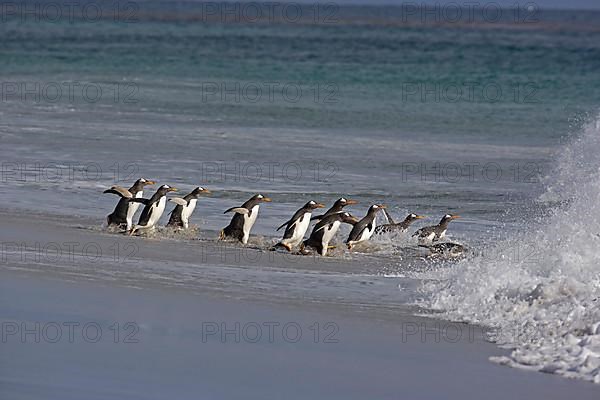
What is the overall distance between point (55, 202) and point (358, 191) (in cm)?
392

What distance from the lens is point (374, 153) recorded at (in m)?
20.7

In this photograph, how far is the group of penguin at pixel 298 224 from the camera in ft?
39.3

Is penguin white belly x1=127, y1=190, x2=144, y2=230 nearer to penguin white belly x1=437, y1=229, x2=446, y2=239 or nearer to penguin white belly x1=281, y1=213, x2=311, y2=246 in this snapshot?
penguin white belly x1=281, y1=213, x2=311, y2=246

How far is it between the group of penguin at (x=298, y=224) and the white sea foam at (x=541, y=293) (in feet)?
3.60

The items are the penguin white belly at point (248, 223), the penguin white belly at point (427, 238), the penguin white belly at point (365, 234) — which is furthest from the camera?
the penguin white belly at point (427, 238)

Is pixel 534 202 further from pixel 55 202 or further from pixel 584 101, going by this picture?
pixel 584 101

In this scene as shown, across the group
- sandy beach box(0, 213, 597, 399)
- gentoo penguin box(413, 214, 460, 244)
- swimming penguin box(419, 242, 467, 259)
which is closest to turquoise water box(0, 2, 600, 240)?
gentoo penguin box(413, 214, 460, 244)

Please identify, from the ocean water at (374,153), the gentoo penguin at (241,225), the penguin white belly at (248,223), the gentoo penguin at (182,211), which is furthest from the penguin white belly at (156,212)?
the penguin white belly at (248,223)

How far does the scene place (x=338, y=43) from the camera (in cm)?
6788

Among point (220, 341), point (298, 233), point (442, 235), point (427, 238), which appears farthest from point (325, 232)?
point (220, 341)

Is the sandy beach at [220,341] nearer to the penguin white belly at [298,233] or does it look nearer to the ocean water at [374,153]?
the ocean water at [374,153]

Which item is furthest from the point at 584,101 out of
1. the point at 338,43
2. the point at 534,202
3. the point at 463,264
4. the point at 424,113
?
the point at 338,43

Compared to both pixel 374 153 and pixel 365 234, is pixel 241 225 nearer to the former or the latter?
pixel 365 234

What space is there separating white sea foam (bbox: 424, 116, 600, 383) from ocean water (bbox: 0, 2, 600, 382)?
0.06 ft
